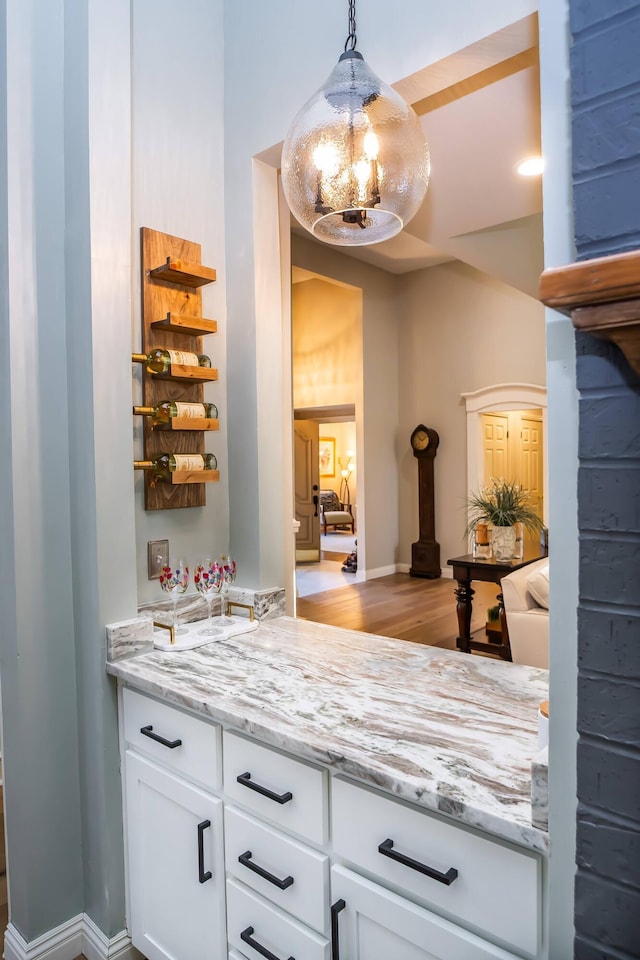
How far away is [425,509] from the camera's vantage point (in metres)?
7.59

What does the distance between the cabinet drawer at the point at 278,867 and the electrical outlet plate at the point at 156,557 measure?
79 cm

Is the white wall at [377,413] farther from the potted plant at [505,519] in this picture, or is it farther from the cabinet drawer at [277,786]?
the cabinet drawer at [277,786]

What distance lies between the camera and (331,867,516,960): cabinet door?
1.01 metres

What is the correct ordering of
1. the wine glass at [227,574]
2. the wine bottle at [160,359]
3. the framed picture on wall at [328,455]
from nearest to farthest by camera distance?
1. the wine bottle at [160,359]
2. the wine glass at [227,574]
3. the framed picture on wall at [328,455]

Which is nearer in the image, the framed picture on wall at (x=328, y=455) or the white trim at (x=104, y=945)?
the white trim at (x=104, y=945)

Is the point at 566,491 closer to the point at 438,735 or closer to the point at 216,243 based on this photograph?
the point at 438,735

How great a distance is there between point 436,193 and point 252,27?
138 centimetres

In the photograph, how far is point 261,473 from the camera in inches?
82.5

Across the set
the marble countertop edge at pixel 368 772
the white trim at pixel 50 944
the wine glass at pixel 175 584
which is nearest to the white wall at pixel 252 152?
the wine glass at pixel 175 584

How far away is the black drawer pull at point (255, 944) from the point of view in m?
1.31

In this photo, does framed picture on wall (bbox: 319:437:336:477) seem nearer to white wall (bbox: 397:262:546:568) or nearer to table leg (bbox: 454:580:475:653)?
white wall (bbox: 397:262:546:568)

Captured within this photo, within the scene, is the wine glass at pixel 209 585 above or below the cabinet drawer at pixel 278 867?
above

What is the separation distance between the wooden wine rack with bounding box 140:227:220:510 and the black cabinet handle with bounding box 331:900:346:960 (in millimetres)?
1193

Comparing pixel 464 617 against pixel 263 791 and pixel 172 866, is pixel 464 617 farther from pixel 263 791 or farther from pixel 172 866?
pixel 263 791
